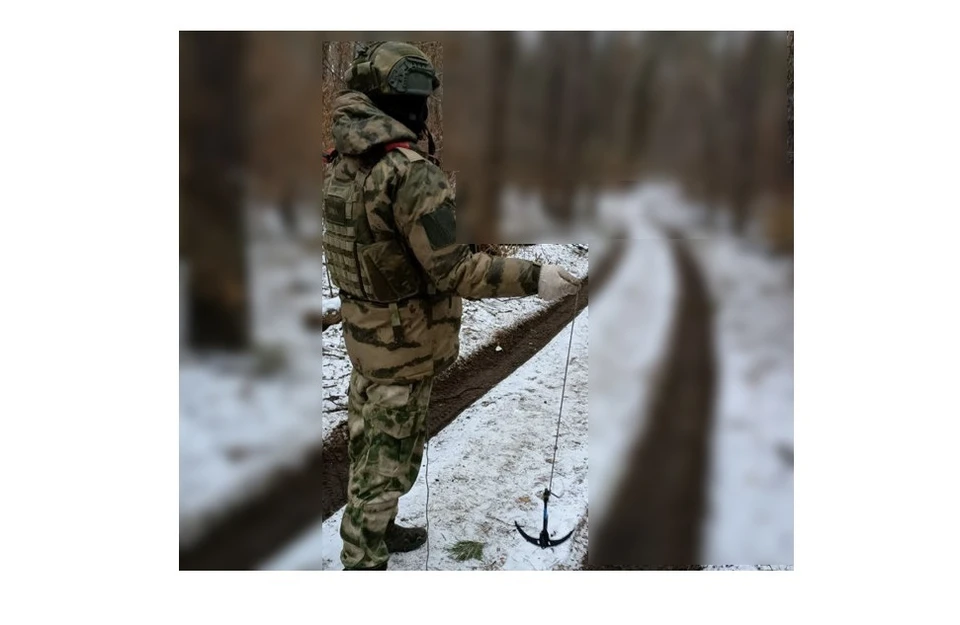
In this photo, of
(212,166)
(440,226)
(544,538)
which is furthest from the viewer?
(544,538)

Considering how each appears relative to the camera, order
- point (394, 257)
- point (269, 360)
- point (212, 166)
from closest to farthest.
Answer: point (394, 257) → point (212, 166) → point (269, 360)

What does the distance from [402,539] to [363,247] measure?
1.59 m

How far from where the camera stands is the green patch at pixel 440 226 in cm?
305

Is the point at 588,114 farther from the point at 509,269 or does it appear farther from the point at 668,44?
the point at 509,269

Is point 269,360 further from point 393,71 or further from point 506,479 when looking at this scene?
point 393,71

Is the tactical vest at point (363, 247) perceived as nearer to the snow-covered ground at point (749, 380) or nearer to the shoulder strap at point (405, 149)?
the shoulder strap at point (405, 149)

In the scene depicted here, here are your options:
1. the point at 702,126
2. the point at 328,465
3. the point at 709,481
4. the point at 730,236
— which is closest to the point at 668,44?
the point at 702,126

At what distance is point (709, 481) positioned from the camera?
3896mm

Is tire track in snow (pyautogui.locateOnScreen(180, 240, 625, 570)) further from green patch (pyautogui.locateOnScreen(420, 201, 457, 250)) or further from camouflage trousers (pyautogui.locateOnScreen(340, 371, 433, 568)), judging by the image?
green patch (pyautogui.locateOnScreen(420, 201, 457, 250))

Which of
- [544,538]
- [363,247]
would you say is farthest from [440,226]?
[544,538]

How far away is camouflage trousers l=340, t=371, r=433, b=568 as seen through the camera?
3422 millimetres

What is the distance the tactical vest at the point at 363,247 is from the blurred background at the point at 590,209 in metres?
0.45

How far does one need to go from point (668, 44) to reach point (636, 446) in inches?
76.0

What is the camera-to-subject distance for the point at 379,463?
344cm
